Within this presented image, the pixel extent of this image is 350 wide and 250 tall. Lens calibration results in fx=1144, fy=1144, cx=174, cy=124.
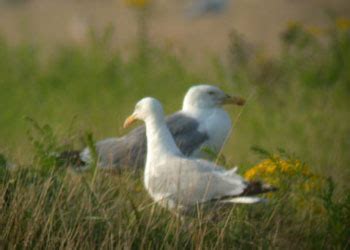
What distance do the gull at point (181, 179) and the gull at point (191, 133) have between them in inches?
40.9

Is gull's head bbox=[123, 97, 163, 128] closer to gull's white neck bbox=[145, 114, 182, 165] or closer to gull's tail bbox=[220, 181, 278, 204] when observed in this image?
gull's white neck bbox=[145, 114, 182, 165]

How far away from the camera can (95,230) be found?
630 centimetres

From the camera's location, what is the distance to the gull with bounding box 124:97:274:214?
643 cm

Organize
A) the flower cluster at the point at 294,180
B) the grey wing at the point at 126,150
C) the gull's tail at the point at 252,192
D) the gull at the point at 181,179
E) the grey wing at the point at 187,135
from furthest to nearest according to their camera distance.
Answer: the grey wing at the point at 187,135, the grey wing at the point at 126,150, the flower cluster at the point at 294,180, the gull at the point at 181,179, the gull's tail at the point at 252,192

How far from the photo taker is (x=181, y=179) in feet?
22.0

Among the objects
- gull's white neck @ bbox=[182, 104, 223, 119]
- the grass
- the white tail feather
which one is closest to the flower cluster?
the grass

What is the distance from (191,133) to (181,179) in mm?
1848

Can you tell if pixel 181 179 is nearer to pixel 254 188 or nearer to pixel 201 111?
pixel 254 188

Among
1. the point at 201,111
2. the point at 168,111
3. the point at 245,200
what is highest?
the point at 168,111

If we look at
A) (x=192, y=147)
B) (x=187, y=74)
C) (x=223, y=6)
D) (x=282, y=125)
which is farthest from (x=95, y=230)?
(x=223, y=6)

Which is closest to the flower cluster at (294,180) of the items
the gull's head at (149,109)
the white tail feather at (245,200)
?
the white tail feather at (245,200)

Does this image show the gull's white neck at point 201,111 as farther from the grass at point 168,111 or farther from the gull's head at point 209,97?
the grass at point 168,111

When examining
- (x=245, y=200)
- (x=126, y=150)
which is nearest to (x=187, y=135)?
(x=126, y=150)

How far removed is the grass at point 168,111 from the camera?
6316 millimetres
